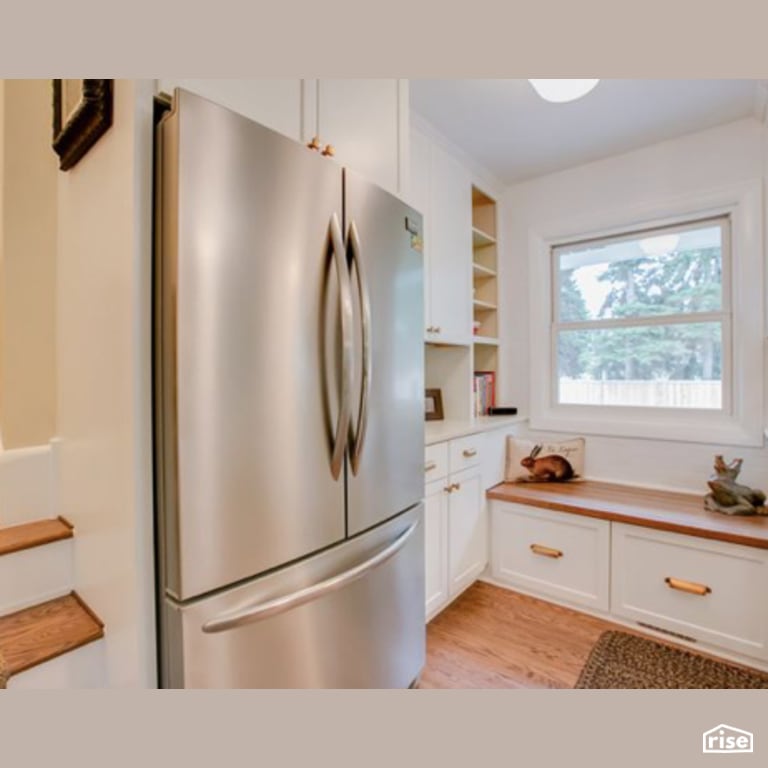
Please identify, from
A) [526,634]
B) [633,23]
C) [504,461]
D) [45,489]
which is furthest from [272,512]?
[504,461]

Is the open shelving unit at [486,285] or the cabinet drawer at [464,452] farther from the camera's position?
the open shelving unit at [486,285]

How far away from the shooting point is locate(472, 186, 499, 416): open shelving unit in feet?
9.32

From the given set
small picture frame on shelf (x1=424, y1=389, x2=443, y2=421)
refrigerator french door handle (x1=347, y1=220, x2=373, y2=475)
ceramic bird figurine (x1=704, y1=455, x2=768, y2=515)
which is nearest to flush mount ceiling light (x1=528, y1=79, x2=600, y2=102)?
refrigerator french door handle (x1=347, y1=220, x2=373, y2=475)

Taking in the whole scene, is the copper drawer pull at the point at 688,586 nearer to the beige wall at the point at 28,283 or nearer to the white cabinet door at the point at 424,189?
the white cabinet door at the point at 424,189

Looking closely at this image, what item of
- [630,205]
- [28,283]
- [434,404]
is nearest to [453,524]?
[434,404]

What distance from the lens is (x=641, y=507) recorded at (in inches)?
78.8

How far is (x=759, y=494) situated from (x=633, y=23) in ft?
6.91

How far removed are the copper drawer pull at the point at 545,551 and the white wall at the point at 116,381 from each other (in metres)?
1.87

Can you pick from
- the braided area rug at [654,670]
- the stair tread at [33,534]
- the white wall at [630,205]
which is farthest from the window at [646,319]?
the stair tread at [33,534]

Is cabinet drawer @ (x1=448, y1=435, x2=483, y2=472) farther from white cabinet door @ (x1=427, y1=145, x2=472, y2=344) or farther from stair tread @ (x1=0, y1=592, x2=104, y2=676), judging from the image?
stair tread @ (x1=0, y1=592, x2=104, y2=676)

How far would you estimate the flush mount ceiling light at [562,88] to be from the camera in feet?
4.83

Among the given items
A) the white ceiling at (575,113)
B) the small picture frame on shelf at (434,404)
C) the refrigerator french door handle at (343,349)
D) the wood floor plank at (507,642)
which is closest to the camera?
the refrigerator french door handle at (343,349)

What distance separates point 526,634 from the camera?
6.11 feet

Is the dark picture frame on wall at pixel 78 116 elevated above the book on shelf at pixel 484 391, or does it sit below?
above
